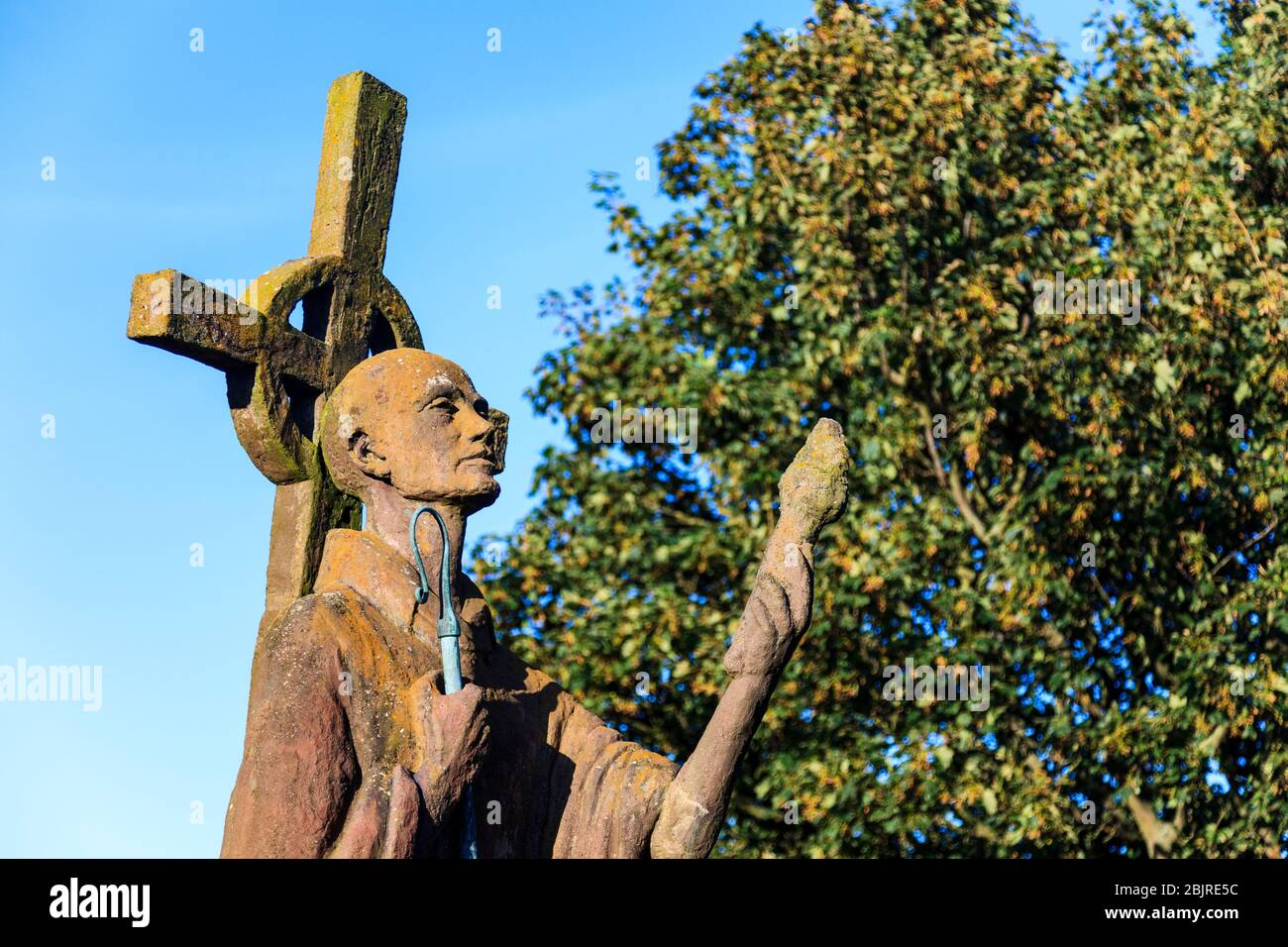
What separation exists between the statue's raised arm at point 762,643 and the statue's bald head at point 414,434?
939mm

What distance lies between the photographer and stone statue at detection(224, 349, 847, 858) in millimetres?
5934

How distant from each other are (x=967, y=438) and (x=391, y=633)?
420 inches

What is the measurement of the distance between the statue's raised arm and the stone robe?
140 millimetres

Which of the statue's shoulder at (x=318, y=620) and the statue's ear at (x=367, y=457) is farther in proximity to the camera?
the statue's ear at (x=367, y=457)

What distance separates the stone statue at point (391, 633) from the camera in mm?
5973

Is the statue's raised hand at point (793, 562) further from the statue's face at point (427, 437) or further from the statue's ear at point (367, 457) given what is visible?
the statue's ear at point (367, 457)

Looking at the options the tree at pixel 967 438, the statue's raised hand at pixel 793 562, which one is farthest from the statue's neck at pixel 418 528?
the tree at pixel 967 438

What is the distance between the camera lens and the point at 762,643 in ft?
20.5

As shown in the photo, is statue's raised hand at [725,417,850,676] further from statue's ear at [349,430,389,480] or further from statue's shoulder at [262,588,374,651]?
statue's ear at [349,430,389,480]

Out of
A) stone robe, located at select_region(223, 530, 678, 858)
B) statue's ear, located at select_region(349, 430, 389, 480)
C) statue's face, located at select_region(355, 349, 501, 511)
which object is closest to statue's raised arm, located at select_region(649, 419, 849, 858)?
stone robe, located at select_region(223, 530, 678, 858)

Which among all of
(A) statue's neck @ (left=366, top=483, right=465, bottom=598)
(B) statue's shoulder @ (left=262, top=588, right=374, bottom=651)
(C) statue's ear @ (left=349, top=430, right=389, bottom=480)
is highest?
(C) statue's ear @ (left=349, top=430, right=389, bottom=480)

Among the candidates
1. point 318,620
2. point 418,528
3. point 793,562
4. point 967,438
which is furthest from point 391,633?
point 967,438

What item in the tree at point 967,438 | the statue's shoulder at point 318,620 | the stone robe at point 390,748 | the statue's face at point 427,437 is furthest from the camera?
the tree at point 967,438
